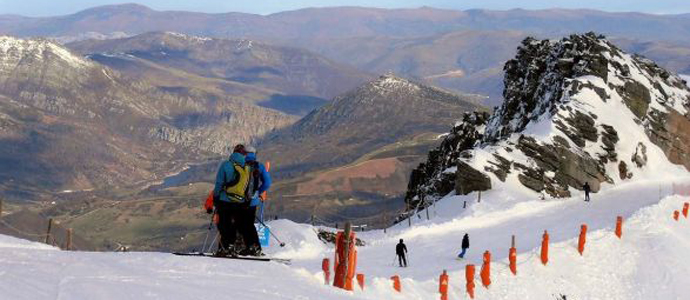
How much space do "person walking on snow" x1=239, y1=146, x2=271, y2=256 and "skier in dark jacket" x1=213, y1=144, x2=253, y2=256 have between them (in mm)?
129

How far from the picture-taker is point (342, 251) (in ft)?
65.4

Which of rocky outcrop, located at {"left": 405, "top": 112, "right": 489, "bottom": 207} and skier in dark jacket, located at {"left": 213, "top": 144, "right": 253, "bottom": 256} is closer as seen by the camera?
skier in dark jacket, located at {"left": 213, "top": 144, "right": 253, "bottom": 256}

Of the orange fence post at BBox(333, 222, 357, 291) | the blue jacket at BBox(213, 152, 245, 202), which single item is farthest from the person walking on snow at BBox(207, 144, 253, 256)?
the orange fence post at BBox(333, 222, 357, 291)

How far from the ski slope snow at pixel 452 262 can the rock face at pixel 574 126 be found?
8.81 feet

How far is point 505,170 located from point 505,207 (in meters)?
6.41

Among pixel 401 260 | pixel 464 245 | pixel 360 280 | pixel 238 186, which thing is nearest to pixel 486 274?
pixel 464 245

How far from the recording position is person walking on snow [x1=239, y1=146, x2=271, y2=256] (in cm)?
1991

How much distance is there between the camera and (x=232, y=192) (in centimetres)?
1948

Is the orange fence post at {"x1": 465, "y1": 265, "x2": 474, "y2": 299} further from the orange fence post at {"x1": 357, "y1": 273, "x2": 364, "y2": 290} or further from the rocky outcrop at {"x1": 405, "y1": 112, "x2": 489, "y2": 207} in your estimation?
the rocky outcrop at {"x1": 405, "y1": 112, "x2": 489, "y2": 207}

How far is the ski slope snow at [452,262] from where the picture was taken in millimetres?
15625

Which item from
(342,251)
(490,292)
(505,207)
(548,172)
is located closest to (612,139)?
(548,172)

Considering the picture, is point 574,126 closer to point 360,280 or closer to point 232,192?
point 360,280

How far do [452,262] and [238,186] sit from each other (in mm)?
17983

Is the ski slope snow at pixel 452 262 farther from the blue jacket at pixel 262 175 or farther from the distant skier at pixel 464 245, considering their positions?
the blue jacket at pixel 262 175
